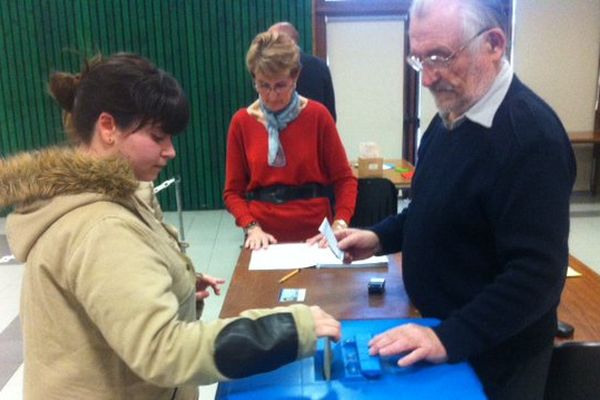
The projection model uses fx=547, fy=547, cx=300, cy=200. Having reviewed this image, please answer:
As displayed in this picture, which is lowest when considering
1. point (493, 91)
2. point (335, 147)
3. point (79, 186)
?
point (335, 147)

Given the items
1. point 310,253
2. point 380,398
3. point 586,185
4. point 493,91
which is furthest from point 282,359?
point 586,185

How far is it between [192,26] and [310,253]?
13.8 feet

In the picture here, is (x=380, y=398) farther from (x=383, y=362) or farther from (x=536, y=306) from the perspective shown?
(x=536, y=306)

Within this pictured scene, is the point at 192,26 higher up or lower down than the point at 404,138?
higher up

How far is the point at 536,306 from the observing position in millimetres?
1057

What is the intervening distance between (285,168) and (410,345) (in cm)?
132

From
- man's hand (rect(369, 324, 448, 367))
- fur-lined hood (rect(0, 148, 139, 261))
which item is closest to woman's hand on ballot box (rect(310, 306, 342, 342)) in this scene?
man's hand (rect(369, 324, 448, 367))

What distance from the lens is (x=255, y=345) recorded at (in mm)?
902

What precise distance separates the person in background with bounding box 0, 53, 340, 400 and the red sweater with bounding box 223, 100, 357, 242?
1.16 meters

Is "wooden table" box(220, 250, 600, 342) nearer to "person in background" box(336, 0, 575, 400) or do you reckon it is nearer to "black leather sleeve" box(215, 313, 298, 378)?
"person in background" box(336, 0, 575, 400)

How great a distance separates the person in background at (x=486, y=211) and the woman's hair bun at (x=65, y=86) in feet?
2.26

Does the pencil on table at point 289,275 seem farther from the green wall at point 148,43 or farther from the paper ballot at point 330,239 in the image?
the green wall at point 148,43

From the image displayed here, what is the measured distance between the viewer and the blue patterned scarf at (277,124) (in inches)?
87.5

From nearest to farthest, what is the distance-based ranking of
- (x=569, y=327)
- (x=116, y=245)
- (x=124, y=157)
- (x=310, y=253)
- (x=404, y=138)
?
(x=116, y=245) < (x=124, y=157) < (x=569, y=327) < (x=310, y=253) < (x=404, y=138)
